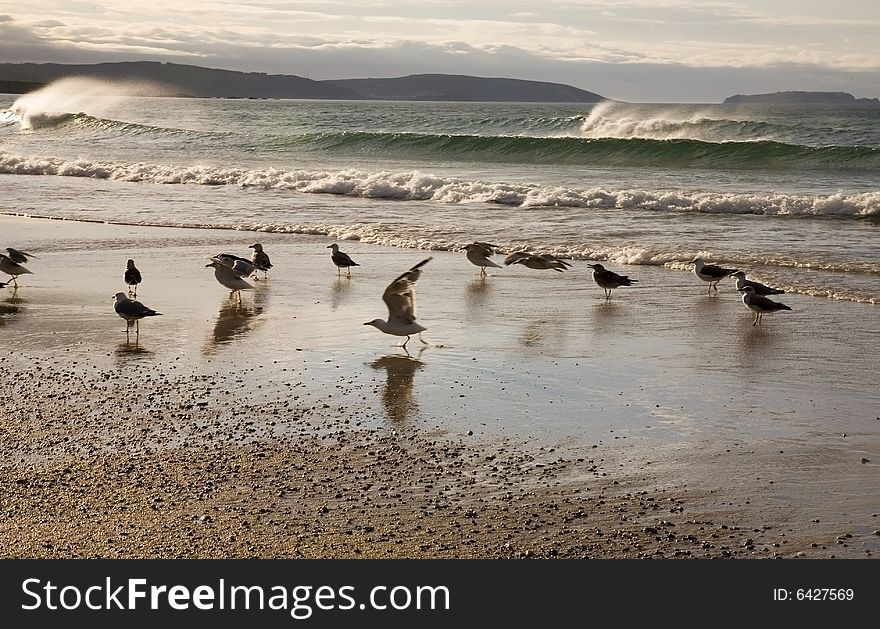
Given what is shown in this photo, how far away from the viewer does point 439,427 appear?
26.4 ft

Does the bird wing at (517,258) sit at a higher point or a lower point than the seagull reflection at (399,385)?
higher

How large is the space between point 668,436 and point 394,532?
258 centimetres

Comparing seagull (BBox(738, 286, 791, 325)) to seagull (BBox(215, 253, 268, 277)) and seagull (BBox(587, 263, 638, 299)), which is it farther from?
seagull (BBox(215, 253, 268, 277))

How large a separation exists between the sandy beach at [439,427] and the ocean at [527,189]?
3.96 metres

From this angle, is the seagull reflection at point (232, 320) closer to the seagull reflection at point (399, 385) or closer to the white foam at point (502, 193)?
the seagull reflection at point (399, 385)

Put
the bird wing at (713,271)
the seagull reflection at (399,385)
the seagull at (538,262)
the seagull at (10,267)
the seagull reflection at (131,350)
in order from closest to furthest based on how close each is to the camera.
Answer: the seagull reflection at (399,385)
the seagull reflection at (131,350)
the seagull at (10,267)
the bird wing at (713,271)
the seagull at (538,262)

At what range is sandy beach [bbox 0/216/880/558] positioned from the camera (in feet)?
20.1

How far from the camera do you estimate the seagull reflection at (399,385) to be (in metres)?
8.47

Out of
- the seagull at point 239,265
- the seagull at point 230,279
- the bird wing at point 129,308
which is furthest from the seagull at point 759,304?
the bird wing at point 129,308

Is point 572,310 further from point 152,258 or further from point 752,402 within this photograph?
point 152,258

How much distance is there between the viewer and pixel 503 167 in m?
36.0

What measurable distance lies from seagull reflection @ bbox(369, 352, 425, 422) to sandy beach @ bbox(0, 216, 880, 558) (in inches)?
1.3

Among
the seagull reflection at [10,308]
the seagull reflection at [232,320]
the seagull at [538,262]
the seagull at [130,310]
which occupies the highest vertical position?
the seagull at [538,262]

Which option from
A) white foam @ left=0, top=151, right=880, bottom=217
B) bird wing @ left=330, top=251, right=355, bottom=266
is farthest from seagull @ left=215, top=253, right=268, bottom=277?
white foam @ left=0, top=151, right=880, bottom=217
